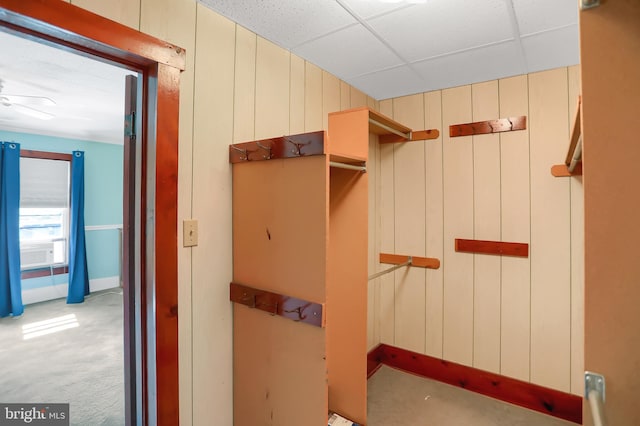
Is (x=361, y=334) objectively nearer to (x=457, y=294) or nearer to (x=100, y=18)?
(x=457, y=294)

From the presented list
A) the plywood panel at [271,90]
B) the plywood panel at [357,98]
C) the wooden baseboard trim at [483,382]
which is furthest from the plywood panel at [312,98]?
the wooden baseboard trim at [483,382]

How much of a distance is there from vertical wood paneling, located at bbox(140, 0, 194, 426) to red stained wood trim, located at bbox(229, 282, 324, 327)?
0.79ft

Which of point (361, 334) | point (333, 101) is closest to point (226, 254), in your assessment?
point (361, 334)

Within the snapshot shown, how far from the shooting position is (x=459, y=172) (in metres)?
2.58

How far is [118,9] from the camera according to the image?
1.19 metres

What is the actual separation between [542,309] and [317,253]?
1994 mm

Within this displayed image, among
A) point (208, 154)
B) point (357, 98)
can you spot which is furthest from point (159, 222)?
point (357, 98)

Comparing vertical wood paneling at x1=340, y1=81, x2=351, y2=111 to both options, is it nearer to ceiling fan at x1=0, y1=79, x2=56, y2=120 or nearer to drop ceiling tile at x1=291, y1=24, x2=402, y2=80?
drop ceiling tile at x1=291, y1=24, x2=402, y2=80

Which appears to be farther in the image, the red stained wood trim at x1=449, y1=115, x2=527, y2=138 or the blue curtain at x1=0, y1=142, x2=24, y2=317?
Result: the blue curtain at x1=0, y1=142, x2=24, y2=317

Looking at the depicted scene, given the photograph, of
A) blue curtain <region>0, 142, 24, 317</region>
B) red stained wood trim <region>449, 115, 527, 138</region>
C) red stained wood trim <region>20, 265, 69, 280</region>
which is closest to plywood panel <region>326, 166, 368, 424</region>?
red stained wood trim <region>449, 115, 527, 138</region>

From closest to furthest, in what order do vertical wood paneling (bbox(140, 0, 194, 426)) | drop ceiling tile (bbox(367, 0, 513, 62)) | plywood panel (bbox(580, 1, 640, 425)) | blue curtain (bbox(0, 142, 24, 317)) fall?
plywood panel (bbox(580, 1, 640, 425)) → vertical wood paneling (bbox(140, 0, 194, 426)) → drop ceiling tile (bbox(367, 0, 513, 62)) → blue curtain (bbox(0, 142, 24, 317))

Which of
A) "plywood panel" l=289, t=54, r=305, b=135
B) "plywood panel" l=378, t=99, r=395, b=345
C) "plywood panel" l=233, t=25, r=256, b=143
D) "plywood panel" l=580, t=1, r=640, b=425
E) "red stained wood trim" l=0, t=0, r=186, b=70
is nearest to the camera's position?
"plywood panel" l=580, t=1, r=640, b=425

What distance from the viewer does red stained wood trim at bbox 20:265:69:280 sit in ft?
14.7

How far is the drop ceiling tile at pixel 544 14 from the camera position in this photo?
1489 mm
